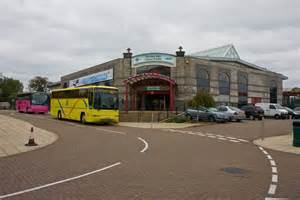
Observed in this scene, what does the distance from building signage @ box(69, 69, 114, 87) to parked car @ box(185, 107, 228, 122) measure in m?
23.0

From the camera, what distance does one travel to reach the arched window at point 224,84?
174 feet

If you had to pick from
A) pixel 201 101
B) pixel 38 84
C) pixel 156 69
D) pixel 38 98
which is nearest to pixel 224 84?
pixel 156 69

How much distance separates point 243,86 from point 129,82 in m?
22.9

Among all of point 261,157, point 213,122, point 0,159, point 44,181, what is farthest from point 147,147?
point 213,122

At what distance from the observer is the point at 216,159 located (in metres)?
11.0

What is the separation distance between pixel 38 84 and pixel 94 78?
63570mm

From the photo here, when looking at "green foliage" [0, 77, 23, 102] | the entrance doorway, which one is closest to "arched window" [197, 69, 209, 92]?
the entrance doorway

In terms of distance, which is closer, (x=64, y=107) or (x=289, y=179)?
(x=289, y=179)

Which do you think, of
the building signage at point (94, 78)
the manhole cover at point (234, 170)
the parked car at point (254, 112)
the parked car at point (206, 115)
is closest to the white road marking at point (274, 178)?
the manhole cover at point (234, 170)

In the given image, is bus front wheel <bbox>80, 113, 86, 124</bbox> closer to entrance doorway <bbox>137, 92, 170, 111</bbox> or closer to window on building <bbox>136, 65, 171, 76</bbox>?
entrance doorway <bbox>137, 92, 170, 111</bbox>

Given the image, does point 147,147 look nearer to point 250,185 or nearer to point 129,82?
point 250,185

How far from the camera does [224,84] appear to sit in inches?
2124

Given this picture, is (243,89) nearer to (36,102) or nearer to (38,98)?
(38,98)

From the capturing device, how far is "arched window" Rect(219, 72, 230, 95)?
53138 millimetres
